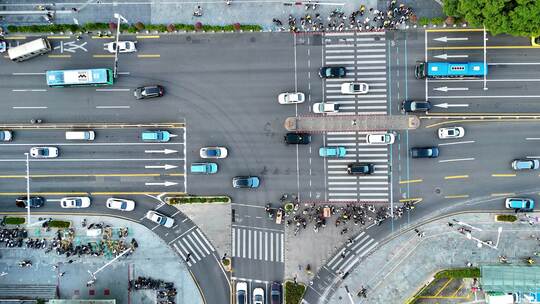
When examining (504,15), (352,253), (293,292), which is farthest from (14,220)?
(504,15)

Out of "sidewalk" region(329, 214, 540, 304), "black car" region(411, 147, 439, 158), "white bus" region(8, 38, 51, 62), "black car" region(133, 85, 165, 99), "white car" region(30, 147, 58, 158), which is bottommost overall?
"sidewalk" region(329, 214, 540, 304)

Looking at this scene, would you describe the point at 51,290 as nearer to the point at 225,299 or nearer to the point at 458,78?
the point at 225,299

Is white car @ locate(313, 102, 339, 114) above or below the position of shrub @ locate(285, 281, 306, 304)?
above

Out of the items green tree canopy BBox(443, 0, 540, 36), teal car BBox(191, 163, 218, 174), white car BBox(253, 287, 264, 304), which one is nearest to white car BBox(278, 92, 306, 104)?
teal car BBox(191, 163, 218, 174)

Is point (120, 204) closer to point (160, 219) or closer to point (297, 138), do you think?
point (160, 219)

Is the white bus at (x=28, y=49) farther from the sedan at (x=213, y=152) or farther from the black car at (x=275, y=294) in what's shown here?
the black car at (x=275, y=294)

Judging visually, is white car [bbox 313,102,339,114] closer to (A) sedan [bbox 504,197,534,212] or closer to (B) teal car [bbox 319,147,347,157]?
(B) teal car [bbox 319,147,347,157]
